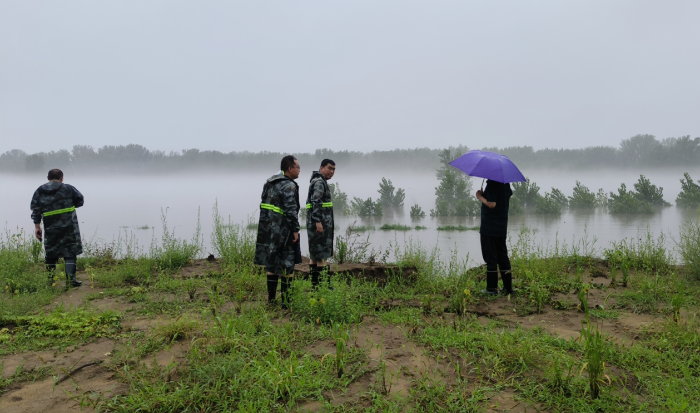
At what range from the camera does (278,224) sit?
4672 mm

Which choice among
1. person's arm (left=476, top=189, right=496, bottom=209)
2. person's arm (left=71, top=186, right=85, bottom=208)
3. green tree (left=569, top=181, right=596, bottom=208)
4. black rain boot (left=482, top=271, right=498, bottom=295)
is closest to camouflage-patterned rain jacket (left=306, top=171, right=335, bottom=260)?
person's arm (left=476, top=189, right=496, bottom=209)

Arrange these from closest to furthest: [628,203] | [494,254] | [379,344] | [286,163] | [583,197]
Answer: [379,344], [286,163], [494,254], [628,203], [583,197]

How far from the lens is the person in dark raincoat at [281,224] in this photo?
4.64m

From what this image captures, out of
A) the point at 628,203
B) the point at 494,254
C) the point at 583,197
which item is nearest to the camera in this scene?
the point at 494,254

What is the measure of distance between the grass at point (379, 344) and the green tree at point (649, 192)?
1467cm

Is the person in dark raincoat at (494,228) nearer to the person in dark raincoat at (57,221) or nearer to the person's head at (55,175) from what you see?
the person in dark raincoat at (57,221)

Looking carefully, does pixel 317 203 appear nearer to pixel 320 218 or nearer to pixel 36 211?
pixel 320 218

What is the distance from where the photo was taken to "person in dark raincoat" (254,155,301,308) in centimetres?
464

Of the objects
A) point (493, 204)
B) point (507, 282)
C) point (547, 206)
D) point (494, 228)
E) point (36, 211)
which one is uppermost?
point (493, 204)

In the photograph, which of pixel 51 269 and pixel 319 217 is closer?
pixel 319 217

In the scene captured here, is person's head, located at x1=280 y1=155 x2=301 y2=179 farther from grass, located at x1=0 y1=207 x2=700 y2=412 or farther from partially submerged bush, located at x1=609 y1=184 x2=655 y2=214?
partially submerged bush, located at x1=609 y1=184 x2=655 y2=214

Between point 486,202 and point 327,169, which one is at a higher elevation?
point 327,169

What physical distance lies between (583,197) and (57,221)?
2387cm

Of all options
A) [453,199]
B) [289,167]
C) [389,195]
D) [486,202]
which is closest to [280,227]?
[289,167]
